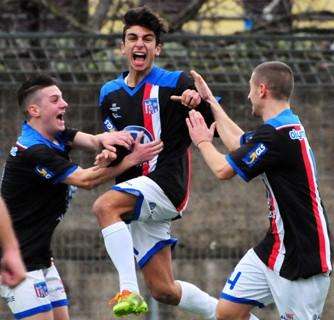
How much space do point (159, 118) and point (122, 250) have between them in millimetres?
972

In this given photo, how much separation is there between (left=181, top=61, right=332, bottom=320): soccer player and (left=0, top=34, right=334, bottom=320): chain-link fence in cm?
365

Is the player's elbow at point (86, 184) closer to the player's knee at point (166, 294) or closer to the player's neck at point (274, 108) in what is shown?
the player's knee at point (166, 294)

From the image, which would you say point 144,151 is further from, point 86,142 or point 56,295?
point 56,295

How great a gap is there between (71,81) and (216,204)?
1737mm

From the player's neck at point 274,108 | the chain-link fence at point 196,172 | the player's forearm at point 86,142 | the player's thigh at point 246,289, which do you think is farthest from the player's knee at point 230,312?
the chain-link fence at point 196,172

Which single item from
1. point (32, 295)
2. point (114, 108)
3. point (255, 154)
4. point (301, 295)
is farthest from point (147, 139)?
point (301, 295)

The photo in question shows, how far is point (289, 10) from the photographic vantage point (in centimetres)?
1453

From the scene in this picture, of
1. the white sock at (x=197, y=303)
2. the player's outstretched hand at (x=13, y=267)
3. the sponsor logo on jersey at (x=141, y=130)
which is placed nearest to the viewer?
the player's outstretched hand at (x=13, y=267)

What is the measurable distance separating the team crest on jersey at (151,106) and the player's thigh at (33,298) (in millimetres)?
1355

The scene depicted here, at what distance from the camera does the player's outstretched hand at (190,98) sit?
9625 millimetres

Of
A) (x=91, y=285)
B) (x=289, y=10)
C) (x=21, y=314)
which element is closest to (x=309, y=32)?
(x=289, y=10)

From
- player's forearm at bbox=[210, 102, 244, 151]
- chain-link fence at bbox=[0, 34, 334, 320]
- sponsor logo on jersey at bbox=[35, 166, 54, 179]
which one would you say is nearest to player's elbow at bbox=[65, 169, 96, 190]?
sponsor logo on jersey at bbox=[35, 166, 54, 179]

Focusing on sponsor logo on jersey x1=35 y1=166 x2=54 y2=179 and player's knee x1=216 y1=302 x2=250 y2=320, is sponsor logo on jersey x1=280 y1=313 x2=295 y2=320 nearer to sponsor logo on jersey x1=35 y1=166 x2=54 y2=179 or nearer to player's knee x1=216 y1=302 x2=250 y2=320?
player's knee x1=216 y1=302 x2=250 y2=320

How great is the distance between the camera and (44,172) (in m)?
9.69
